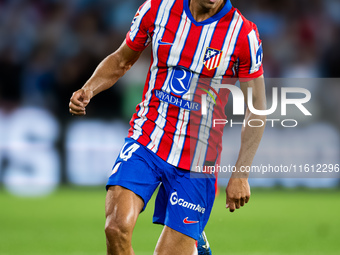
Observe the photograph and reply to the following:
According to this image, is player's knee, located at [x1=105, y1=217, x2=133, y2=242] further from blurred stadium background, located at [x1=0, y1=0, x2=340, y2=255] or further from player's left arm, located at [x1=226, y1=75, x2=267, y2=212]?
blurred stadium background, located at [x1=0, y1=0, x2=340, y2=255]

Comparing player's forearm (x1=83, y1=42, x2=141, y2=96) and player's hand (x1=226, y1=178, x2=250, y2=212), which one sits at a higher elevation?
player's forearm (x1=83, y1=42, x2=141, y2=96)

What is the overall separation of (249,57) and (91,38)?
25.4 ft

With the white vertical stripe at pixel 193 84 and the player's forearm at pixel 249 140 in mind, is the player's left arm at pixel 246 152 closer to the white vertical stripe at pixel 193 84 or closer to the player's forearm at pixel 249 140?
the player's forearm at pixel 249 140

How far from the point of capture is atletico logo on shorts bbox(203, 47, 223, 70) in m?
4.12

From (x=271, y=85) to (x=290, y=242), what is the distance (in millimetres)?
4168

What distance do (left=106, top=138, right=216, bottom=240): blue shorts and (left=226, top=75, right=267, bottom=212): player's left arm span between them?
22cm

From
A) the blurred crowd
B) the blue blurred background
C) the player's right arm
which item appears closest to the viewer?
the player's right arm

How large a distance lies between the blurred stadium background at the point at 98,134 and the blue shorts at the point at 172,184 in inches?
87.2

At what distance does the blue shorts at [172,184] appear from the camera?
4.04 metres

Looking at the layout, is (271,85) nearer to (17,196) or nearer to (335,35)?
(335,35)

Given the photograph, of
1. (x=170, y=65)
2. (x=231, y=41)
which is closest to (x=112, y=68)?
(x=170, y=65)

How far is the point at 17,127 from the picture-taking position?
10.0 metres

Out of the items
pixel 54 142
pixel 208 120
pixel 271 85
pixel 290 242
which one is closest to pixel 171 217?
pixel 208 120

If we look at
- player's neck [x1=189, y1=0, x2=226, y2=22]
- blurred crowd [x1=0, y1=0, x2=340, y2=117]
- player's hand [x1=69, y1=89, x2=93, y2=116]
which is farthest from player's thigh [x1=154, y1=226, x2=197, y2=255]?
blurred crowd [x1=0, y1=0, x2=340, y2=117]
